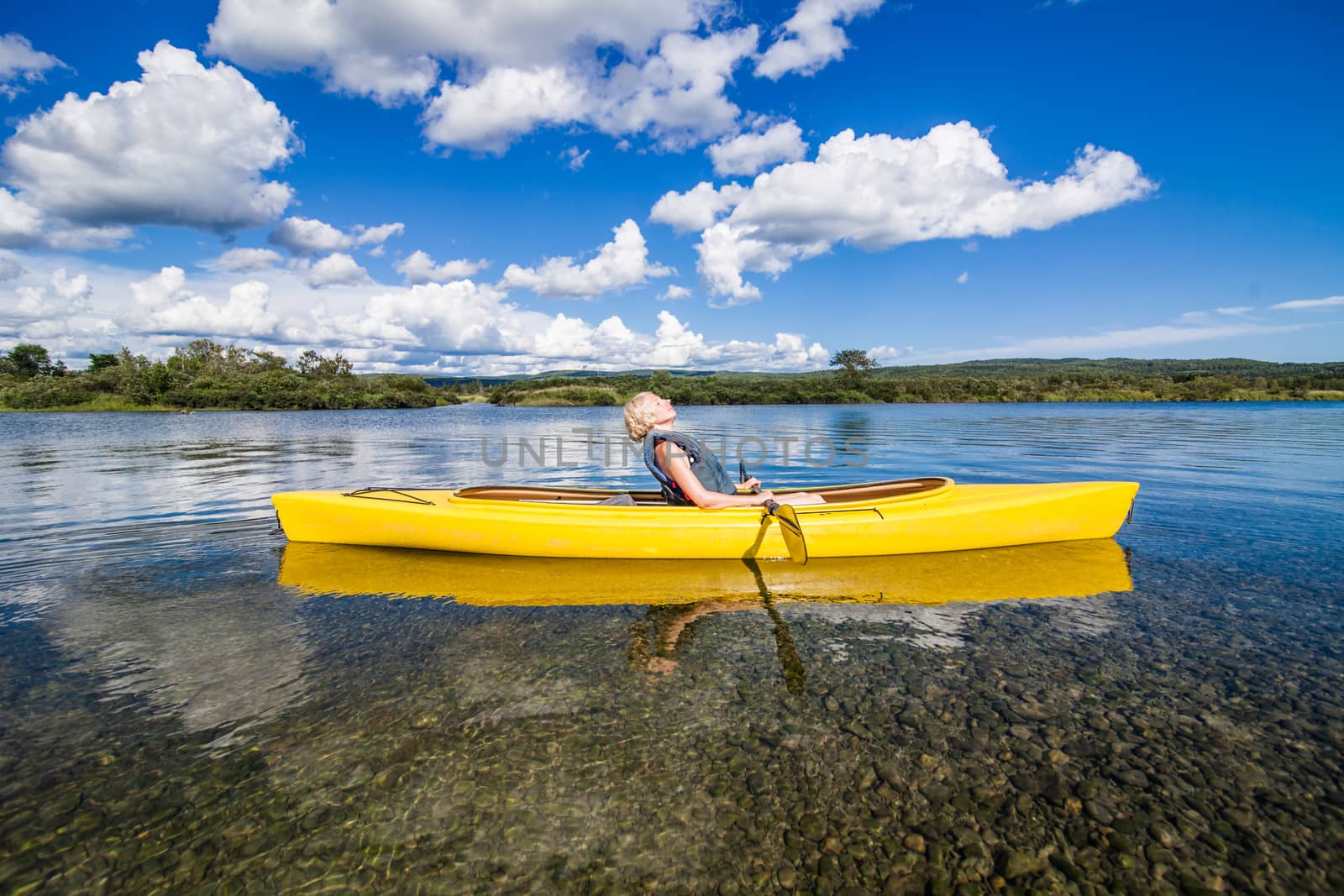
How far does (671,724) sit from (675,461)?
3208mm

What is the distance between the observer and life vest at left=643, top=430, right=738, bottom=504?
21.2ft

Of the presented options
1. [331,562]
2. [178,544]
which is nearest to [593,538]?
[331,562]

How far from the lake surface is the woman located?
85 centimetres

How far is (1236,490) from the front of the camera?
34.7 ft

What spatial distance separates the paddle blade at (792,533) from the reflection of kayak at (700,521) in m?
0.32

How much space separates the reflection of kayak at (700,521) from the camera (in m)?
6.48

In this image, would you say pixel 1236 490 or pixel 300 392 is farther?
pixel 300 392

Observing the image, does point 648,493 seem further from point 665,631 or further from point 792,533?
point 665,631

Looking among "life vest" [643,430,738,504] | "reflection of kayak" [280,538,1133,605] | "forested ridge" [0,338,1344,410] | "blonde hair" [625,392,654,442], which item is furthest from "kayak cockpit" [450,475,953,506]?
"forested ridge" [0,338,1344,410]

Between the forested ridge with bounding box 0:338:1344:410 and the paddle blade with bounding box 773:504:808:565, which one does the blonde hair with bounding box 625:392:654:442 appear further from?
the forested ridge with bounding box 0:338:1344:410

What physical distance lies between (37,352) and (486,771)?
12974 cm

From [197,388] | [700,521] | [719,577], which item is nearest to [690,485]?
[700,521]

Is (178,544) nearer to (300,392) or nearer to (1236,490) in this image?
(1236,490)

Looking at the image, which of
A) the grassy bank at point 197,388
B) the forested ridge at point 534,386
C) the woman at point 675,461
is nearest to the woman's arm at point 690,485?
the woman at point 675,461
